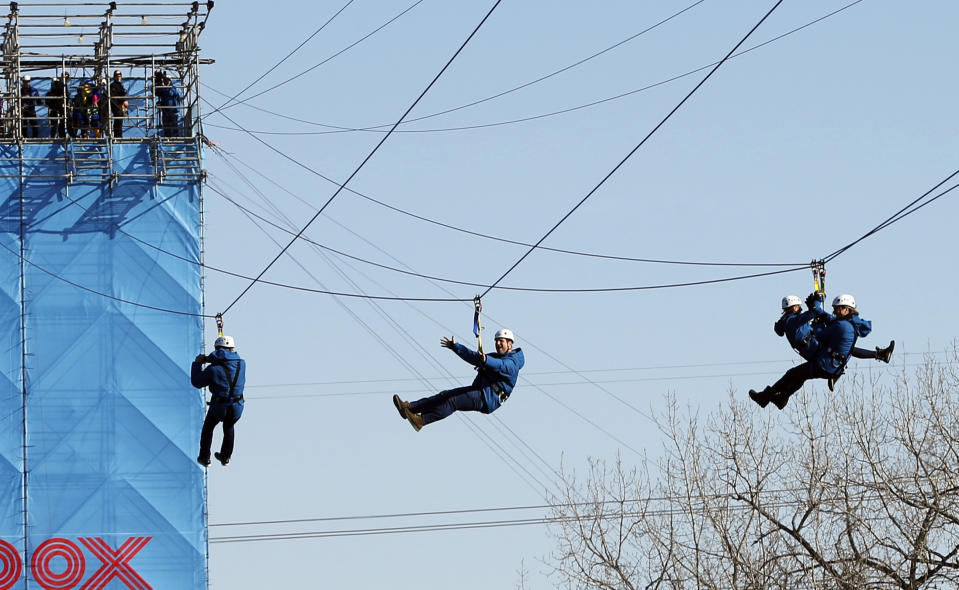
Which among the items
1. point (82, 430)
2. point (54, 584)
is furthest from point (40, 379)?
point (54, 584)

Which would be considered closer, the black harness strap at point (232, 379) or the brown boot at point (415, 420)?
the brown boot at point (415, 420)

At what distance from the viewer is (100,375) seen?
122 feet

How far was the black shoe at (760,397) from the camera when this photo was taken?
2409 cm

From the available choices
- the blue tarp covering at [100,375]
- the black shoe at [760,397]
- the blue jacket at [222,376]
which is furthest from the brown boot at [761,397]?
the blue tarp covering at [100,375]

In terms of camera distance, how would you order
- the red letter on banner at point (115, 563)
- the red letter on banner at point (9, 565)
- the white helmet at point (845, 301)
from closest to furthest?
the white helmet at point (845, 301) → the red letter on banner at point (9, 565) → the red letter on banner at point (115, 563)

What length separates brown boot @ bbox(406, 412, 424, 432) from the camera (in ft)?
75.5

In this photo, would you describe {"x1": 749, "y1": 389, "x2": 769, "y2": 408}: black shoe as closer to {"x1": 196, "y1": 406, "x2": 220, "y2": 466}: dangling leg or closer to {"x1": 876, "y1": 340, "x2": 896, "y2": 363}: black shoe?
{"x1": 876, "y1": 340, "x2": 896, "y2": 363}: black shoe

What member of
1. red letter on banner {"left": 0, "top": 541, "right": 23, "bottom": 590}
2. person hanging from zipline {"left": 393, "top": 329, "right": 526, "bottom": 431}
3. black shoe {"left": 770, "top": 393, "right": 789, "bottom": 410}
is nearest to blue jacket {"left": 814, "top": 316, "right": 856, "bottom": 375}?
black shoe {"left": 770, "top": 393, "right": 789, "bottom": 410}

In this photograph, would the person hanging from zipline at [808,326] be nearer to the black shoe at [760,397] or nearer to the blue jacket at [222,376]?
the black shoe at [760,397]

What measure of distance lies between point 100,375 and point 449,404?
15.6m

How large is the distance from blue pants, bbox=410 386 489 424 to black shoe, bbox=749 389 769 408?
3327 mm

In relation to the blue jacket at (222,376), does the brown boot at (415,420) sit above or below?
below

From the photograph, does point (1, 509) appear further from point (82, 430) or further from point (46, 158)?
point (46, 158)

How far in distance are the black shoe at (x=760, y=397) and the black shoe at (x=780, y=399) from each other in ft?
0.28
